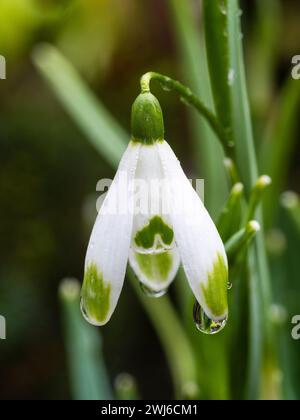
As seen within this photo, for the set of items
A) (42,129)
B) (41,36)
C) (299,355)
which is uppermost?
(41,36)

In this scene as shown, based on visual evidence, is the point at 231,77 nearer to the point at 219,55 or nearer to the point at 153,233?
the point at 219,55

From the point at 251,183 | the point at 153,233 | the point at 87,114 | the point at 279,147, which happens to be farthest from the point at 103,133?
the point at 153,233

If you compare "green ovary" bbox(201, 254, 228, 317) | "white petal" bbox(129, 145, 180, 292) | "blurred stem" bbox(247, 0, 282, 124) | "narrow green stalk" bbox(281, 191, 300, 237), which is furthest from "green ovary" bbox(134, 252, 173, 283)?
"blurred stem" bbox(247, 0, 282, 124)

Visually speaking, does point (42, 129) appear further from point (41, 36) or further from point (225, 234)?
point (225, 234)

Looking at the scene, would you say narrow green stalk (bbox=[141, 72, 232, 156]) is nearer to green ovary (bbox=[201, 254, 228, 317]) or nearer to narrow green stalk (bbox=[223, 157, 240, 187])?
narrow green stalk (bbox=[223, 157, 240, 187])

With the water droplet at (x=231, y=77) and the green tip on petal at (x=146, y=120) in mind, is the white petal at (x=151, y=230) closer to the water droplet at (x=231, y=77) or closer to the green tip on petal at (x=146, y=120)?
the green tip on petal at (x=146, y=120)
